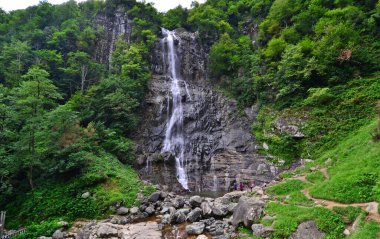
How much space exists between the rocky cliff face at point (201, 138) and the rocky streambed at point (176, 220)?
19.6 feet

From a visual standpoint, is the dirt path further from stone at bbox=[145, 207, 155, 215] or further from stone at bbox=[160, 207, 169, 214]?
stone at bbox=[145, 207, 155, 215]

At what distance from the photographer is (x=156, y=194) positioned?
50.2 feet

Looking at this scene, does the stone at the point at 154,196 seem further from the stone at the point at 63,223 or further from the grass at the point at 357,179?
the grass at the point at 357,179

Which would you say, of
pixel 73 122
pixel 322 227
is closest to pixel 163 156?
pixel 73 122

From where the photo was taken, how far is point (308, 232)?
7969 millimetres

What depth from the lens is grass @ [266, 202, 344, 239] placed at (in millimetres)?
7813

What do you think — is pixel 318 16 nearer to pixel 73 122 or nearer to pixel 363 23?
pixel 363 23

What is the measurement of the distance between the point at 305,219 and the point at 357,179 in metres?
2.88

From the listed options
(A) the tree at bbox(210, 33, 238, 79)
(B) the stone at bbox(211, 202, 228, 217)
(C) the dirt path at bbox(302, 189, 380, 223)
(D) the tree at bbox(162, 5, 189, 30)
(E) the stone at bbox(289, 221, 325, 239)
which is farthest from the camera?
(D) the tree at bbox(162, 5, 189, 30)

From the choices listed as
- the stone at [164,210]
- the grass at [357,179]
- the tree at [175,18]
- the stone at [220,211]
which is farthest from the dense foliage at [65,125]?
the grass at [357,179]

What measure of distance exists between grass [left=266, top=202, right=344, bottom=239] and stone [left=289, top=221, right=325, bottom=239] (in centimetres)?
12

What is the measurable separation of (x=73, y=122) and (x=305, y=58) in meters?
21.2

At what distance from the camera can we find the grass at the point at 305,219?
25.6 feet

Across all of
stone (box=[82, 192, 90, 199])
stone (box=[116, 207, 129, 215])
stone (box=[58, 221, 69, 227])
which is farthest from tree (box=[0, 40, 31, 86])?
stone (box=[116, 207, 129, 215])
